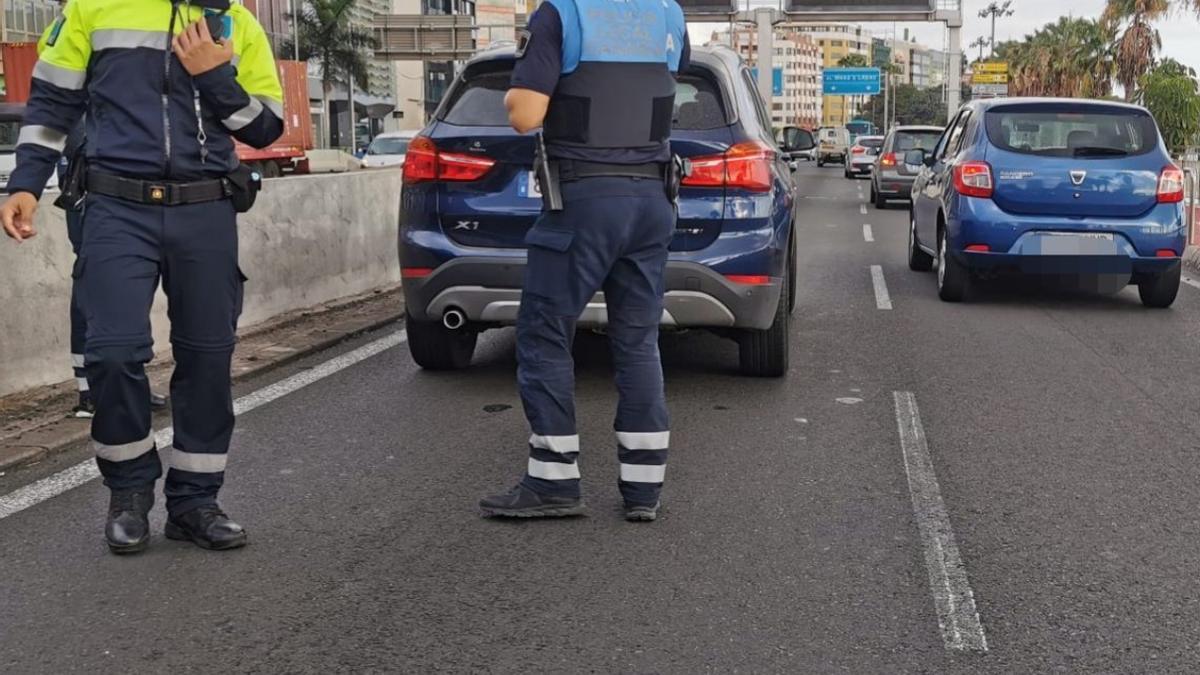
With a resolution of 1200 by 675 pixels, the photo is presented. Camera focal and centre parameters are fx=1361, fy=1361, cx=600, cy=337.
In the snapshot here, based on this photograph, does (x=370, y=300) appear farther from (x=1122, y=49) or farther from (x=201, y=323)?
(x=1122, y=49)

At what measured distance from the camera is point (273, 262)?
348 inches

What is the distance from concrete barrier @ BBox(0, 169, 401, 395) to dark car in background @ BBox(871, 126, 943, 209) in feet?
50.5

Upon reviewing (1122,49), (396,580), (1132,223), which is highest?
(1122,49)

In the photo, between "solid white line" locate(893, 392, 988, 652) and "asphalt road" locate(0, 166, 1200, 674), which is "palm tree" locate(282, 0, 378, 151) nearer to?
"asphalt road" locate(0, 166, 1200, 674)

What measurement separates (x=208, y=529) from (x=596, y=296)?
2.58m

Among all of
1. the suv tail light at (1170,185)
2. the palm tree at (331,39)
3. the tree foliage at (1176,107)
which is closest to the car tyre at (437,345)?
the suv tail light at (1170,185)

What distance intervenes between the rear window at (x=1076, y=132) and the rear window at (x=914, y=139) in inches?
613

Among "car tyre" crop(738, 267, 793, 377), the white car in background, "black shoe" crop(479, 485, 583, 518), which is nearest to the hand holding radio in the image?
"black shoe" crop(479, 485, 583, 518)

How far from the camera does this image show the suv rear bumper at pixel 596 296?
632 centimetres

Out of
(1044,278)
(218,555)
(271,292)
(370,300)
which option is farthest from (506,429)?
(1044,278)

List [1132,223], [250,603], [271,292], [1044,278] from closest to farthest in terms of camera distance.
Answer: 1. [250,603]
2. [271,292]
3. [1132,223]
4. [1044,278]

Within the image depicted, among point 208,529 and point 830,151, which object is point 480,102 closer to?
point 208,529

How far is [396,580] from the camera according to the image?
3.96 meters

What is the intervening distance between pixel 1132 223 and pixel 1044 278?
1.48 m
